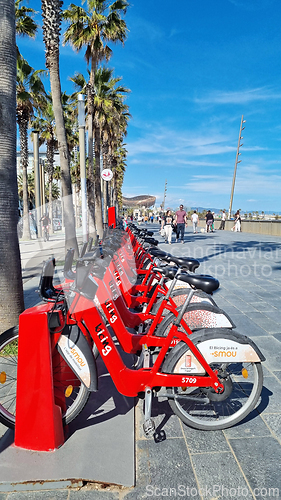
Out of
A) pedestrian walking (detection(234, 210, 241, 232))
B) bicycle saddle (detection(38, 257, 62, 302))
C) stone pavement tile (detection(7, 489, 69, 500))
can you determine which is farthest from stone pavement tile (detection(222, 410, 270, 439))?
pedestrian walking (detection(234, 210, 241, 232))

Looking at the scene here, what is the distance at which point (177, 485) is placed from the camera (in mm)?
2020

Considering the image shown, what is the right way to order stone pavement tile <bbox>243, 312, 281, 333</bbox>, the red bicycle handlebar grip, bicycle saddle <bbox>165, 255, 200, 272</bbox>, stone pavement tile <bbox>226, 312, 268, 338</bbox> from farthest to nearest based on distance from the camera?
stone pavement tile <bbox>243, 312, 281, 333</bbox>
stone pavement tile <bbox>226, 312, 268, 338</bbox>
bicycle saddle <bbox>165, 255, 200, 272</bbox>
the red bicycle handlebar grip

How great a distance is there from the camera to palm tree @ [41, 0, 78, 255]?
29.6 ft

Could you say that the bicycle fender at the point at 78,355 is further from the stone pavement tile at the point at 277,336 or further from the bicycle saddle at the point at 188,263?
the stone pavement tile at the point at 277,336

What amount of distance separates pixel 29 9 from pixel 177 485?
17.5m

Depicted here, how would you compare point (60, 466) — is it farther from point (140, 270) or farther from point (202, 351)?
point (140, 270)

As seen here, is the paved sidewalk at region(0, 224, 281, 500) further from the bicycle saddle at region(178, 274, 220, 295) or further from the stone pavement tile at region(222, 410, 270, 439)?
the bicycle saddle at region(178, 274, 220, 295)

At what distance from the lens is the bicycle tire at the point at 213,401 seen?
2.42 meters

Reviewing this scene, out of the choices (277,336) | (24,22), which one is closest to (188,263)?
(277,336)

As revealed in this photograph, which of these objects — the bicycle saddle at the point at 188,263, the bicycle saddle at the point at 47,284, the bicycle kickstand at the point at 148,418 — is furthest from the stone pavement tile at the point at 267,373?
the bicycle saddle at the point at 47,284

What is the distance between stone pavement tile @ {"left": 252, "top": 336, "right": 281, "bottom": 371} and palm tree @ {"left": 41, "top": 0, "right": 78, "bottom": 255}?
627 cm

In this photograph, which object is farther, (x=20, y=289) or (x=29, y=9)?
(x=29, y=9)

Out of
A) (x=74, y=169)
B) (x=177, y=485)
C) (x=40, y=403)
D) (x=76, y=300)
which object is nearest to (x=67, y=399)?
(x=40, y=403)

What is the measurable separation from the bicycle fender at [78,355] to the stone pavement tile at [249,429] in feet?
3.63
